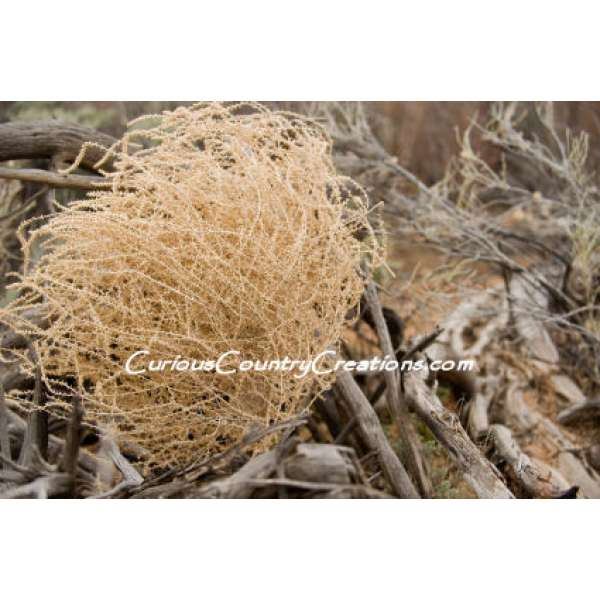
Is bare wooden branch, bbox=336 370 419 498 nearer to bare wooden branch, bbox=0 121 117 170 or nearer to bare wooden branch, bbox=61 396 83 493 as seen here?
bare wooden branch, bbox=61 396 83 493

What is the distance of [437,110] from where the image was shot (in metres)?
2.04

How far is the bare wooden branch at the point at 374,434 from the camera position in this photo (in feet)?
5.63

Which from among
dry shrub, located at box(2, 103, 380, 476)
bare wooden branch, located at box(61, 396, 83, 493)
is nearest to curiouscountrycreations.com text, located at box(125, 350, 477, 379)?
dry shrub, located at box(2, 103, 380, 476)

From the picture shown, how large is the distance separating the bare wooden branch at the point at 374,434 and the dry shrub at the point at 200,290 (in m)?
0.19

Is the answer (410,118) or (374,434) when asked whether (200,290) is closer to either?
(374,434)

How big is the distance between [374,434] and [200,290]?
0.57m

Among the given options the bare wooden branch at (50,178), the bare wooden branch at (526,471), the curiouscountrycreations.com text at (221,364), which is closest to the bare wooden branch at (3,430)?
the curiouscountrycreations.com text at (221,364)

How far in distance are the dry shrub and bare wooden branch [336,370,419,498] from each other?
0.61ft

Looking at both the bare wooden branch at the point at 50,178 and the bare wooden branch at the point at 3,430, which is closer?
the bare wooden branch at the point at 3,430

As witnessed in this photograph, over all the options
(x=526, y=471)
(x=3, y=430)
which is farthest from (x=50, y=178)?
(x=526, y=471)

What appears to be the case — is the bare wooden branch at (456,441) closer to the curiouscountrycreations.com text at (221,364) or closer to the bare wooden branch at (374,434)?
the bare wooden branch at (374,434)
